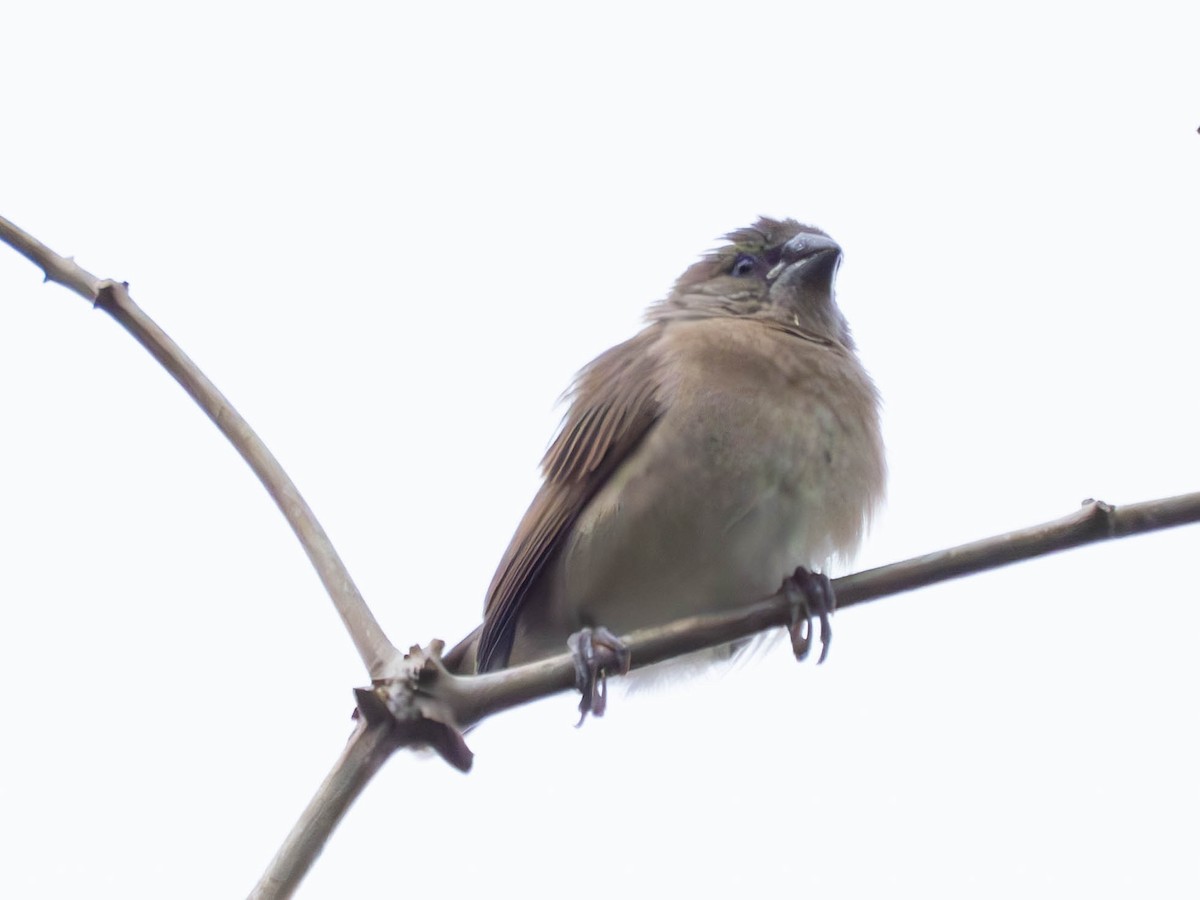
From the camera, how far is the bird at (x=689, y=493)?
4.01 meters

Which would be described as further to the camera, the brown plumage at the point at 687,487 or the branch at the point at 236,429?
the brown plumage at the point at 687,487

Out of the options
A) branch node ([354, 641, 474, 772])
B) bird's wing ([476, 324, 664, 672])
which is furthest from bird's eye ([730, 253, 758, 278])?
branch node ([354, 641, 474, 772])

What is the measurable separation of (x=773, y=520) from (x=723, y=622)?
2.98 ft

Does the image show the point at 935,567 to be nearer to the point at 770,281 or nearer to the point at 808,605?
the point at 808,605

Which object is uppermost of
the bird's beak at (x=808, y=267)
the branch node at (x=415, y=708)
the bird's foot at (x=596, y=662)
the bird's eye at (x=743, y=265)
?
the bird's eye at (x=743, y=265)

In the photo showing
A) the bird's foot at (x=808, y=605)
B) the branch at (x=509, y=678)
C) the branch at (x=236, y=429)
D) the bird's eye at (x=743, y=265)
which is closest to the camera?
the branch at (x=509, y=678)

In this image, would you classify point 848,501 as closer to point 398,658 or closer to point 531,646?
point 531,646

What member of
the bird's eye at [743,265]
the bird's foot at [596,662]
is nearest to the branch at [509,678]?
the bird's foot at [596,662]

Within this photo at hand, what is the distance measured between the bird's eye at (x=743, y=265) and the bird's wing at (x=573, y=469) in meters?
0.76

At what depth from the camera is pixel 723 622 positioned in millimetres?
3162

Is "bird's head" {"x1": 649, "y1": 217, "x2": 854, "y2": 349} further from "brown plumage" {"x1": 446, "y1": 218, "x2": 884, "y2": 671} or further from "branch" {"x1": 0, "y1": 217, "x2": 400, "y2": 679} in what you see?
"branch" {"x1": 0, "y1": 217, "x2": 400, "y2": 679}

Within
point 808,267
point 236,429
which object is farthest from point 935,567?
point 808,267

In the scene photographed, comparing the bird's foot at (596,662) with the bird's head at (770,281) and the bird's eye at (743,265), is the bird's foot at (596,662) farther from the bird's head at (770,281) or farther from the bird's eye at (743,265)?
the bird's eye at (743,265)

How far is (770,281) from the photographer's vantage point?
501cm
